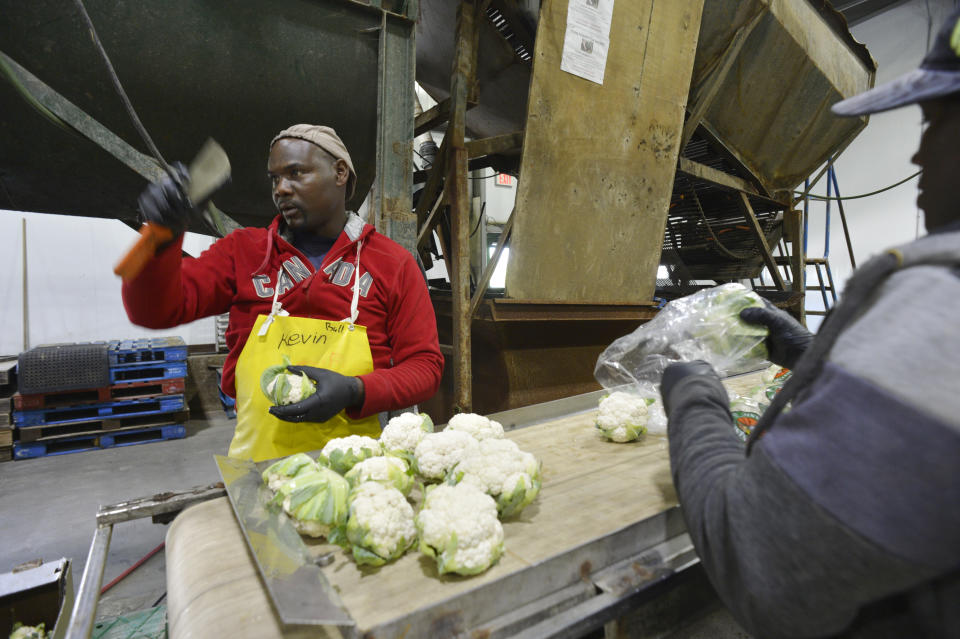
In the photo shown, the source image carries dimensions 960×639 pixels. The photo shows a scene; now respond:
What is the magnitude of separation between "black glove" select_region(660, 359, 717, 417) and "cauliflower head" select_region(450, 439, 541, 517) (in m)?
0.32

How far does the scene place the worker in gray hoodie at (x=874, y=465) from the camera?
1.52ft

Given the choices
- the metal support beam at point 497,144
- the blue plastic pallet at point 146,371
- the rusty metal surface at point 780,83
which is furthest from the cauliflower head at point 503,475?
the blue plastic pallet at point 146,371

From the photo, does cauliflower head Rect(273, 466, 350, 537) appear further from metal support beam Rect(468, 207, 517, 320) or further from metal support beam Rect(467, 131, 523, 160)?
metal support beam Rect(467, 131, 523, 160)

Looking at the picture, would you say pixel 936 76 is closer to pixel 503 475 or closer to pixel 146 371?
pixel 503 475

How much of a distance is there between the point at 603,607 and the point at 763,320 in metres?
0.91

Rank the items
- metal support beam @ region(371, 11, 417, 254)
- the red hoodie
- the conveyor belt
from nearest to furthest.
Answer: the conveyor belt
the red hoodie
metal support beam @ region(371, 11, 417, 254)

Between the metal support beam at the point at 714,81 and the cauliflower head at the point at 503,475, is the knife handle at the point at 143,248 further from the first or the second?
the metal support beam at the point at 714,81

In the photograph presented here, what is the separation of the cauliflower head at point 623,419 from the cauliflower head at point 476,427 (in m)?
0.35

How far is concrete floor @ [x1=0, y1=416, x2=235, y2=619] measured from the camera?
257cm

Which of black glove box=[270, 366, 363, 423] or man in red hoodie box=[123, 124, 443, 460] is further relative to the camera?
man in red hoodie box=[123, 124, 443, 460]

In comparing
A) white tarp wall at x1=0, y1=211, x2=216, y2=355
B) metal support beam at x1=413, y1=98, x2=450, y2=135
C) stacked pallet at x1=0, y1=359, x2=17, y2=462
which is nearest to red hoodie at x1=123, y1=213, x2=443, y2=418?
metal support beam at x1=413, y1=98, x2=450, y2=135

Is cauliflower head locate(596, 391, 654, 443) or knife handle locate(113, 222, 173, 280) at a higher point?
knife handle locate(113, 222, 173, 280)

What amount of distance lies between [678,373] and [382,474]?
0.66 meters

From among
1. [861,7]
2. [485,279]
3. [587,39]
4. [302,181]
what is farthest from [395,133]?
[861,7]
